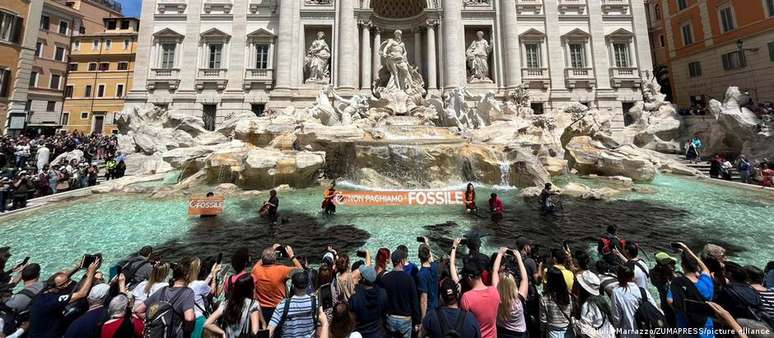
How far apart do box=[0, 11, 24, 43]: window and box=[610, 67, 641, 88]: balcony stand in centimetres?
4134

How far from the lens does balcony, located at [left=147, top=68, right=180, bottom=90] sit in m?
22.0

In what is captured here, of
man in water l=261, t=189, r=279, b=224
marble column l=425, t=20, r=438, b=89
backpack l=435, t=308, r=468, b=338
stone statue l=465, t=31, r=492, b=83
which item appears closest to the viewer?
backpack l=435, t=308, r=468, b=338

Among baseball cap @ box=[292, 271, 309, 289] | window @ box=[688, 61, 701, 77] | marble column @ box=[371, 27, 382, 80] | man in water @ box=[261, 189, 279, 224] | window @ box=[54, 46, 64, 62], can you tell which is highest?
window @ box=[54, 46, 64, 62]

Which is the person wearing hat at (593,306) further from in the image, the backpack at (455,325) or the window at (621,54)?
the window at (621,54)

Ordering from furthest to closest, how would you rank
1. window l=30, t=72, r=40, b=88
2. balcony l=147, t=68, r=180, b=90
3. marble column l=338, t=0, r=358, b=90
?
window l=30, t=72, r=40, b=88
balcony l=147, t=68, r=180, b=90
marble column l=338, t=0, r=358, b=90

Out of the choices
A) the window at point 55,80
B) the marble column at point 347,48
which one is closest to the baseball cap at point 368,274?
the marble column at point 347,48

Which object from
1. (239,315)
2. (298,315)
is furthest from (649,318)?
(239,315)

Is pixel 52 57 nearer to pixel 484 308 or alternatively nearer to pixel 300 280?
pixel 300 280

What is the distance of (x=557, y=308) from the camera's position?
109 inches

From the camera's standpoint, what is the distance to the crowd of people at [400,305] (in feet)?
7.78

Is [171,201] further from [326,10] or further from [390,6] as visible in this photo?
[390,6]

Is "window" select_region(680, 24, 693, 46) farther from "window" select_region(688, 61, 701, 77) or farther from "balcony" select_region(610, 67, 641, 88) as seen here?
"balcony" select_region(610, 67, 641, 88)

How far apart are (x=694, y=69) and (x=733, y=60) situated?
2.88m

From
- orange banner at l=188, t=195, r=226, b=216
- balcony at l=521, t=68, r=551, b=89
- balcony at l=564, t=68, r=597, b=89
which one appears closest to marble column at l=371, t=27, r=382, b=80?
balcony at l=521, t=68, r=551, b=89
